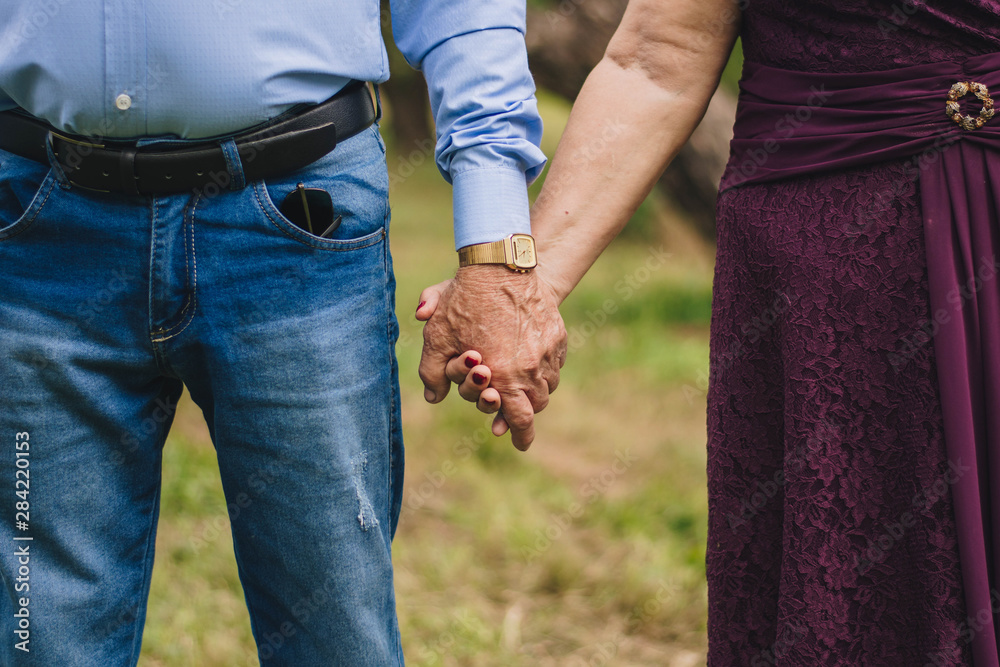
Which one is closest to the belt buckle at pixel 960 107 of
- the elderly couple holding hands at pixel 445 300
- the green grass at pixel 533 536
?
the elderly couple holding hands at pixel 445 300

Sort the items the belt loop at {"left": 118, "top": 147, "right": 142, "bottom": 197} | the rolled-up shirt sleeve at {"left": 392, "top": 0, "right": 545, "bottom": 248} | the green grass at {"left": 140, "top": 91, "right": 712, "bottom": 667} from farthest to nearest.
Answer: the green grass at {"left": 140, "top": 91, "right": 712, "bottom": 667} < the rolled-up shirt sleeve at {"left": 392, "top": 0, "right": 545, "bottom": 248} < the belt loop at {"left": 118, "top": 147, "right": 142, "bottom": 197}

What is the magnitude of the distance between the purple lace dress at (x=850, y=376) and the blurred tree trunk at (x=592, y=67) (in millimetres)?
3538

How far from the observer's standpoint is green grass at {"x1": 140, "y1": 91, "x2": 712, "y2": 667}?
8.96ft

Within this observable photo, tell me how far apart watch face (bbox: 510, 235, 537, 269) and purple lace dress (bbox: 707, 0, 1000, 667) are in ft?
1.00

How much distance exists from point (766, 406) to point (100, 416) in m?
0.96

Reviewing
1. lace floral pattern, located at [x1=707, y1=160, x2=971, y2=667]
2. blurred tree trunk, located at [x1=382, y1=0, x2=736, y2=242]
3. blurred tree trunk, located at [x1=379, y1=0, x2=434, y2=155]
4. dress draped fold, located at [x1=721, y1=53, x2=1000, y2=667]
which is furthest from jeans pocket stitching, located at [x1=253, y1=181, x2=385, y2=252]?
blurred tree trunk, located at [x1=379, y1=0, x2=434, y2=155]

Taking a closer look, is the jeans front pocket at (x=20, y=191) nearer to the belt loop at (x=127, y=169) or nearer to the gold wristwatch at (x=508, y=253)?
the belt loop at (x=127, y=169)

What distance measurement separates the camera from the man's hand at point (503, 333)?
1.51m

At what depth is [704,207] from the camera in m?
5.80

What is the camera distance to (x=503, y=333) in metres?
1.52

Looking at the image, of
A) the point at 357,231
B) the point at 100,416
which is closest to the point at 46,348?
the point at 100,416

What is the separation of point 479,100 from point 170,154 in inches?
18.2

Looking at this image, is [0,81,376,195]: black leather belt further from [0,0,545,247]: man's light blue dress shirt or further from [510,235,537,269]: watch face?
[510,235,537,269]: watch face

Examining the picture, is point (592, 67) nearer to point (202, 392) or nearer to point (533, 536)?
point (533, 536)
